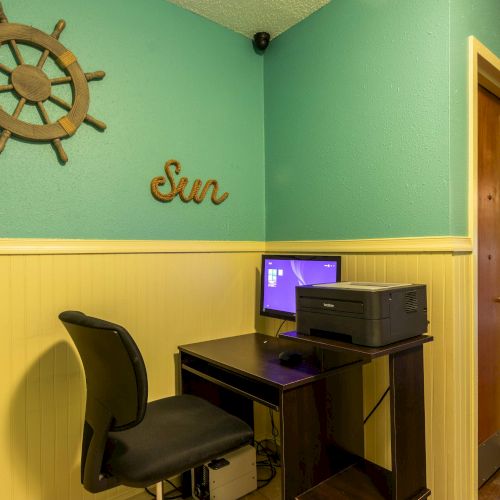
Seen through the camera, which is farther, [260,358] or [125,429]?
[260,358]

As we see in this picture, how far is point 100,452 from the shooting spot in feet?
4.12

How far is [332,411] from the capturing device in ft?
5.36

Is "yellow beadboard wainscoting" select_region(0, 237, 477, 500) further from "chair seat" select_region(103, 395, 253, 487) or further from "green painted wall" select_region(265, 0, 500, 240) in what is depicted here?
"chair seat" select_region(103, 395, 253, 487)

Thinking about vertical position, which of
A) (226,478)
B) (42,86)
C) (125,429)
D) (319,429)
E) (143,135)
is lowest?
(226,478)

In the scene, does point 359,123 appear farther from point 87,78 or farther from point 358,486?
point 358,486

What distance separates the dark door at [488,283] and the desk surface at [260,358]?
1027 mm

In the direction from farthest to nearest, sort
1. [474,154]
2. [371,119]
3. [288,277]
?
[288,277]
[371,119]
[474,154]

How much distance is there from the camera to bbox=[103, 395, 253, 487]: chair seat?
1.27 meters

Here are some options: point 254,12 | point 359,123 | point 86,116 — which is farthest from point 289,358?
point 254,12

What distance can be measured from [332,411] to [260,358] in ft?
1.25

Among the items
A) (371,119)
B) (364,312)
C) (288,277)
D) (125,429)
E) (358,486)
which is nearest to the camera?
(125,429)

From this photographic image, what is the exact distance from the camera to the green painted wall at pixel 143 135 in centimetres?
168

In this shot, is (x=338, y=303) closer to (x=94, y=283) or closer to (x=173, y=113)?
(x=94, y=283)

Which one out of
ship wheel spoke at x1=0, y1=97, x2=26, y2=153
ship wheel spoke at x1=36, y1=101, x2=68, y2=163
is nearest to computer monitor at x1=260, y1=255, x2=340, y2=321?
ship wheel spoke at x1=36, y1=101, x2=68, y2=163
